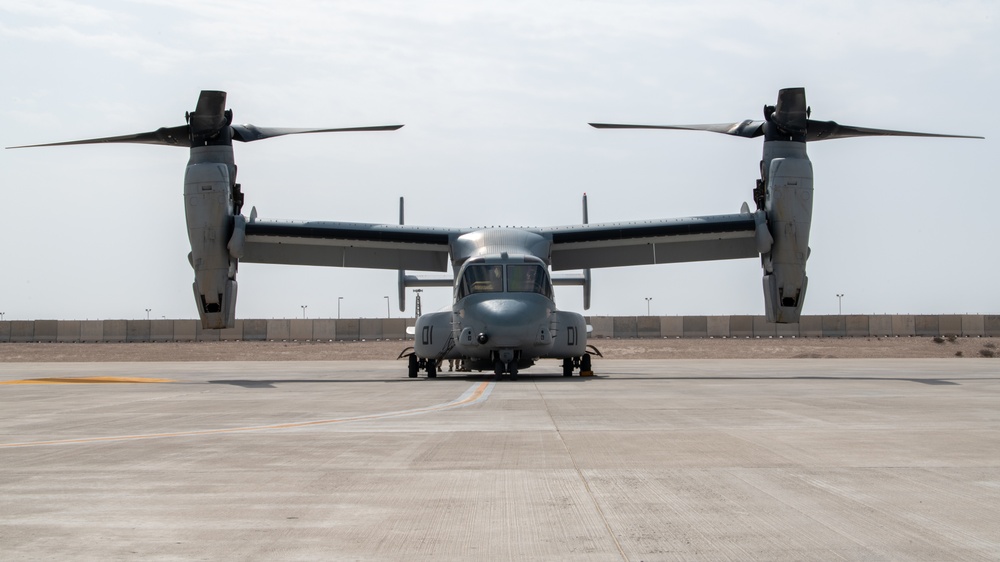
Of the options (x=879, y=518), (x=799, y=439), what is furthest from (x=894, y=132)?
(x=879, y=518)

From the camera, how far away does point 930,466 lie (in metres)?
7.70

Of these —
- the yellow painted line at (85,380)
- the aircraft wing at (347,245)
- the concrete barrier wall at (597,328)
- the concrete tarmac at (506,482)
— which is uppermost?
the aircraft wing at (347,245)

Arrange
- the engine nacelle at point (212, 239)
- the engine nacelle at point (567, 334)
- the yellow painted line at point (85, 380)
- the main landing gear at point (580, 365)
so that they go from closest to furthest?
1. the yellow painted line at point (85, 380)
2. the engine nacelle at point (212, 239)
3. the engine nacelle at point (567, 334)
4. the main landing gear at point (580, 365)

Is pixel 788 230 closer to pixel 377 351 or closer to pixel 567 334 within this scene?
pixel 567 334

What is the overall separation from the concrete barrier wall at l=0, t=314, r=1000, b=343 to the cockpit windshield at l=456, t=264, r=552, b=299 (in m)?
47.0

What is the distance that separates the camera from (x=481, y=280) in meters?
23.2

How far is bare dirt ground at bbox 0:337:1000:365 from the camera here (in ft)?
156

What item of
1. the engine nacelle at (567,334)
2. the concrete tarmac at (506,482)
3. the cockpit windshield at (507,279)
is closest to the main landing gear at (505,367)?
the engine nacelle at (567,334)

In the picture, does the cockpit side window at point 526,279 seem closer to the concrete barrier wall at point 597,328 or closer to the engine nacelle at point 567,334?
the engine nacelle at point 567,334

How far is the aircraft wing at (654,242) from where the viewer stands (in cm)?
2562

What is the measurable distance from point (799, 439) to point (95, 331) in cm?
6776

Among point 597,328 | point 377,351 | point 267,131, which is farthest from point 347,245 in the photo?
point 597,328

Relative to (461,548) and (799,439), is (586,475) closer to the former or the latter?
(461,548)

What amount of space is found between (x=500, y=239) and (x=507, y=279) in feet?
6.89
